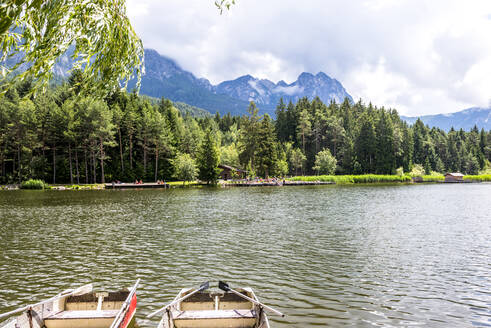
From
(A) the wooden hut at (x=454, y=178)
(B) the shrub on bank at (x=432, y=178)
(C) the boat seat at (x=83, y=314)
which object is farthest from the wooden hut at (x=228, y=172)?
(C) the boat seat at (x=83, y=314)

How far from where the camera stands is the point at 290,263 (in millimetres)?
15719

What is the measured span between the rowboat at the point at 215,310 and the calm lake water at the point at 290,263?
1.63 m

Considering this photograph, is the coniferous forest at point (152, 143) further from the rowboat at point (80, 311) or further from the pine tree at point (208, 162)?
the rowboat at point (80, 311)

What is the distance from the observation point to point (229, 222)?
2814cm

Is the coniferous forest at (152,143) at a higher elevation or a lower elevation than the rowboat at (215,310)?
higher

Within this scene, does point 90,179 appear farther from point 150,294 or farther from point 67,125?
point 150,294

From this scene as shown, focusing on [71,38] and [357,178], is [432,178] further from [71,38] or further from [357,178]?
[71,38]

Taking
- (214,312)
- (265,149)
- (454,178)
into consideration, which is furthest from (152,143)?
(454,178)

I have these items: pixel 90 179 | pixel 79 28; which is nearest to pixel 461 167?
pixel 90 179

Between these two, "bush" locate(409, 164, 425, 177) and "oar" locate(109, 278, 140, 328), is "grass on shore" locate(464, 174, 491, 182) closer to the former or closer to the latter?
"bush" locate(409, 164, 425, 177)

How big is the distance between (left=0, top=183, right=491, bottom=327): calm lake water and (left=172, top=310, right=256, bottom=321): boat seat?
192 cm

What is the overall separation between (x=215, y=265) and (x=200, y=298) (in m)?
6.56

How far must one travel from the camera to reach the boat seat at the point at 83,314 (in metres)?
7.98

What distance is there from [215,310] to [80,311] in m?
3.47
